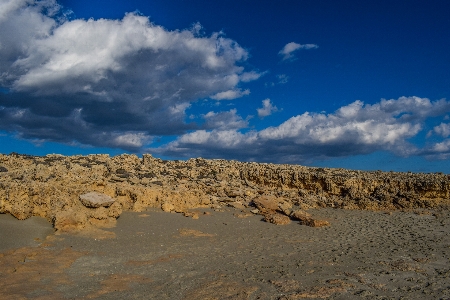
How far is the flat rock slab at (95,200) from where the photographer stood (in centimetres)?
1214

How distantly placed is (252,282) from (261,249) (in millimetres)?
3141

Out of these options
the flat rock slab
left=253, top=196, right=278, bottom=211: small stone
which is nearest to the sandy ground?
the flat rock slab

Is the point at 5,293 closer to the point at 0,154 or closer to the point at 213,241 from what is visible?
the point at 213,241

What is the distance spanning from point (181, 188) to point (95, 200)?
4808mm

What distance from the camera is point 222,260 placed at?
9492mm

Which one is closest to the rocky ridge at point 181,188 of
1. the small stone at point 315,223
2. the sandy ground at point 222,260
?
the small stone at point 315,223

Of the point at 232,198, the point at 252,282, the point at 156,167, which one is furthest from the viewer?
the point at 156,167

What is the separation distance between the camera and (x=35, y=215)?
1155cm

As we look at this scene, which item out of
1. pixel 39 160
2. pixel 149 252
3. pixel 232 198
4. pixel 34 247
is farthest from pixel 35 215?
pixel 232 198

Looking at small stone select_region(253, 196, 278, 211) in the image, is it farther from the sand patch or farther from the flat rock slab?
the sand patch

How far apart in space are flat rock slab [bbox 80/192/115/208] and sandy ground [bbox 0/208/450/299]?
35.9 inches

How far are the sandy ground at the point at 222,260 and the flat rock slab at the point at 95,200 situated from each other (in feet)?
3.00

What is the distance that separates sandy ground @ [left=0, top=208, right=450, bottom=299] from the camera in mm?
7035

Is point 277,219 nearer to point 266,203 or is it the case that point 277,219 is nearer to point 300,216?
point 300,216
